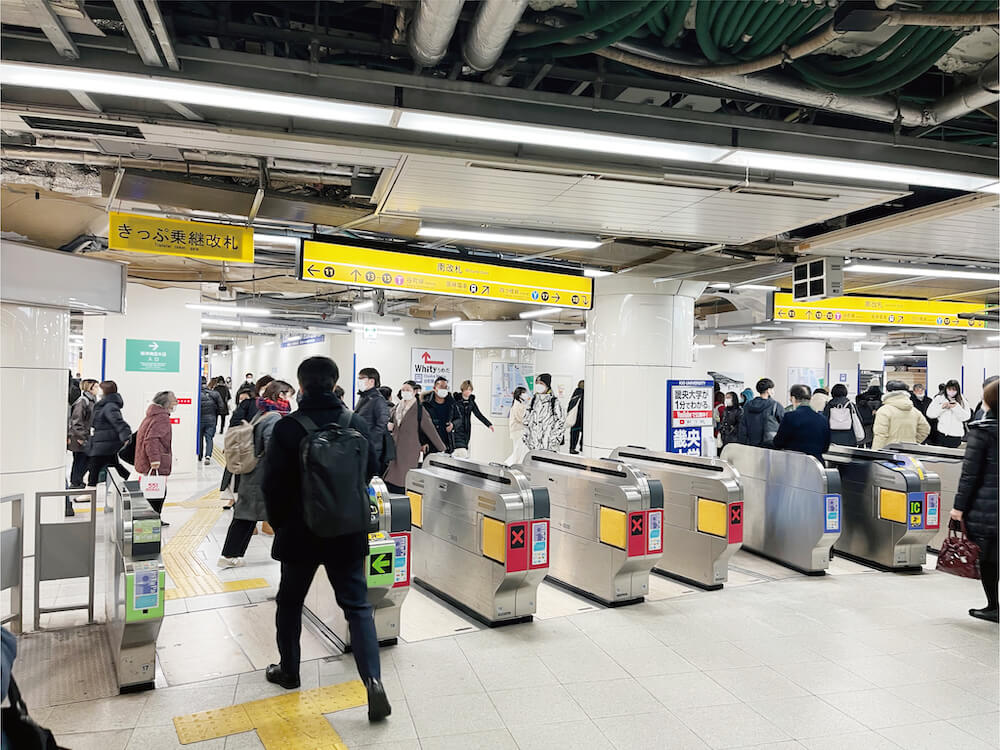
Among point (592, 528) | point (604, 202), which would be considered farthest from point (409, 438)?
point (604, 202)

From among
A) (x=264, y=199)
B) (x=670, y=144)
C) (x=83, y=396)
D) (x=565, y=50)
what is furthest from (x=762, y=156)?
(x=83, y=396)

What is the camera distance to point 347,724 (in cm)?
318

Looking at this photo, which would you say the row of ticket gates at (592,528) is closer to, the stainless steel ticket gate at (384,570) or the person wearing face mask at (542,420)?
the stainless steel ticket gate at (384,570)

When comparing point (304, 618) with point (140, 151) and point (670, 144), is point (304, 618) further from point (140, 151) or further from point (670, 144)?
point (670, 144)

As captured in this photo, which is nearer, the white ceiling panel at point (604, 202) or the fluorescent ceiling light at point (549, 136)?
the fluorescent ceiling light at point (549, 136)

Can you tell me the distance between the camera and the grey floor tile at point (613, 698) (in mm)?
3402

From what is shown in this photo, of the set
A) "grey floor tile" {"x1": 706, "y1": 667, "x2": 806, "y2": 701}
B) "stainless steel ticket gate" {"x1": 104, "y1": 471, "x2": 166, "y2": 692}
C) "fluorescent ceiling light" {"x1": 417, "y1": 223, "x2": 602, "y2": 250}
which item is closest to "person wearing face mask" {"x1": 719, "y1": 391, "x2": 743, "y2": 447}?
"fluorescent ceiling light" {"x1": 417, "y1": 223, "x2": 602, "y2": 250}

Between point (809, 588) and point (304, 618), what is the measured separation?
12.6ft

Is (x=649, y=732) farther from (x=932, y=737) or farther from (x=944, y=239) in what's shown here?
(x=944, y=239)

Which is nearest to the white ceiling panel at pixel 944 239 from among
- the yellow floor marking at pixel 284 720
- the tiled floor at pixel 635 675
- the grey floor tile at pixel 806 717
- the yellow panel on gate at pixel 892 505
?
the yellow panel on gate at pixel 892 505

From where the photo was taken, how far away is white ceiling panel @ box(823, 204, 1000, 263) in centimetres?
515

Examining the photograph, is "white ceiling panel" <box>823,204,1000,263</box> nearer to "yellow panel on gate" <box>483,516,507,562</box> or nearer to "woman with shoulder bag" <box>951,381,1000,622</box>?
"woman with shoulder bag" <box>951,381,1000,622</box>

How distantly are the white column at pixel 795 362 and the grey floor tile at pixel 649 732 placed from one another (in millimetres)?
11353

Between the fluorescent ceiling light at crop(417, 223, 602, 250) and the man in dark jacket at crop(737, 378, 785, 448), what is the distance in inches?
120
